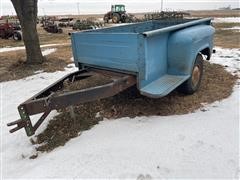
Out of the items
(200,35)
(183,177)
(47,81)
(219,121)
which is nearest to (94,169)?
(183,177)

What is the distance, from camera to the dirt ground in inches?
Result: 140

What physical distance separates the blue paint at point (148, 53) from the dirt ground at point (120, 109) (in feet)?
1.55

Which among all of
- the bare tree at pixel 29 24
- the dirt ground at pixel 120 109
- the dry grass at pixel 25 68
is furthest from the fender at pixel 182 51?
the bare tree at pixel 29 24

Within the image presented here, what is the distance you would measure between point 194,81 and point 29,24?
16.9ft

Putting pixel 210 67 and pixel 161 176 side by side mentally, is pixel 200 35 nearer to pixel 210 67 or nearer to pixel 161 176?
pixel 210 67

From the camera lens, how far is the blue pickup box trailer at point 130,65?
3.09 metres

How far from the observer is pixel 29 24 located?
752 cm

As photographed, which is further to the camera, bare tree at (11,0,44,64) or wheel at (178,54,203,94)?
bare tree at (11,0,44,64)

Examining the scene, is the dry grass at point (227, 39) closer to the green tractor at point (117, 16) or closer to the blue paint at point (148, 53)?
the blue paint at point (148, 53)

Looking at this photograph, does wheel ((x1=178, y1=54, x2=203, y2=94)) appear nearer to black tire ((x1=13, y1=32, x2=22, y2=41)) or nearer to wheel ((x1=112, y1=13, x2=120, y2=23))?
black tire ((x1=13, y1=32, x2=22, y2=41))

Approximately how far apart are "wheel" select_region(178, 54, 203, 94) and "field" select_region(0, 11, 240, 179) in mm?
121

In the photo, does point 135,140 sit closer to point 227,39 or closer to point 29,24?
point 29,24

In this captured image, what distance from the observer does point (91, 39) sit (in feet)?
13.0

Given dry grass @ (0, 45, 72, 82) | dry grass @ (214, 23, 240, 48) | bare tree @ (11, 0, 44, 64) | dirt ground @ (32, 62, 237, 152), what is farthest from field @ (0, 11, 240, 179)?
dry grass @ (214, 23, 240, 48)
